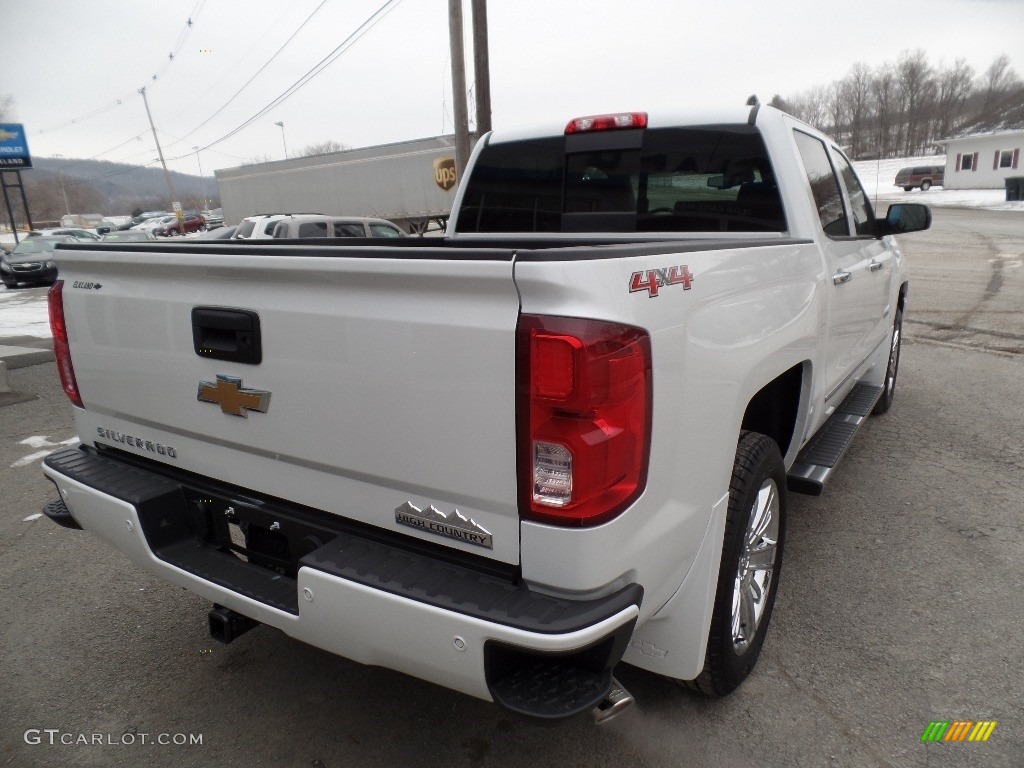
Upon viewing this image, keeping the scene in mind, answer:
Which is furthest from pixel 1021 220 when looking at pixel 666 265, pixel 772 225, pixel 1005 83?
pixel 1005 83

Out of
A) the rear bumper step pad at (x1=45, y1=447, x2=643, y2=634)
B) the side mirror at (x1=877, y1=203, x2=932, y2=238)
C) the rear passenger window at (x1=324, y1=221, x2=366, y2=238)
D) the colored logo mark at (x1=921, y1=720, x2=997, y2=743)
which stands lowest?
the colored logo mark at (x1=921, y1=720, x2=997, y2=743)

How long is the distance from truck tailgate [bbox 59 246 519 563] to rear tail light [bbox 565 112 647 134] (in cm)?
200

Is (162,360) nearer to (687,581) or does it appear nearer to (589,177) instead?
(687,581)

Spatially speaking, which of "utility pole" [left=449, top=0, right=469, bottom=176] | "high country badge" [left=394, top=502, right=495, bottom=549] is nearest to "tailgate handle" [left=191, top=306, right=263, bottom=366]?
"high country badge" [left=394, top=502, right=495, bottom=549]

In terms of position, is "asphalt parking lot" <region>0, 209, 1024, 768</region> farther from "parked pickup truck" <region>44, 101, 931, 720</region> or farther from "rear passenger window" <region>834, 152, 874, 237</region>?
"rear passenger window" <region>834, 152, 874, 237</region>

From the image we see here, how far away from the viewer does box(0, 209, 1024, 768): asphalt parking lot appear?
7.41 ft

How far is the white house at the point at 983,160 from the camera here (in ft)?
148

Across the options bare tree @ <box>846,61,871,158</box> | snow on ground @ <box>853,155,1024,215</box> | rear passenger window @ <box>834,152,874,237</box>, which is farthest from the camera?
bare tree @ <box>846,61,871,158</box>

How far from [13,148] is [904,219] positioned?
44113 mm

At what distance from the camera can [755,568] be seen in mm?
2551

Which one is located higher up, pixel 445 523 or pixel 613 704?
pixel 445 523

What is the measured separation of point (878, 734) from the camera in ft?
7.47

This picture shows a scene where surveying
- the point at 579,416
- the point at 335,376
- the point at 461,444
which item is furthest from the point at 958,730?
the point at 335,376

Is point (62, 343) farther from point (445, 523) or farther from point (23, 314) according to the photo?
point (23, 314)
